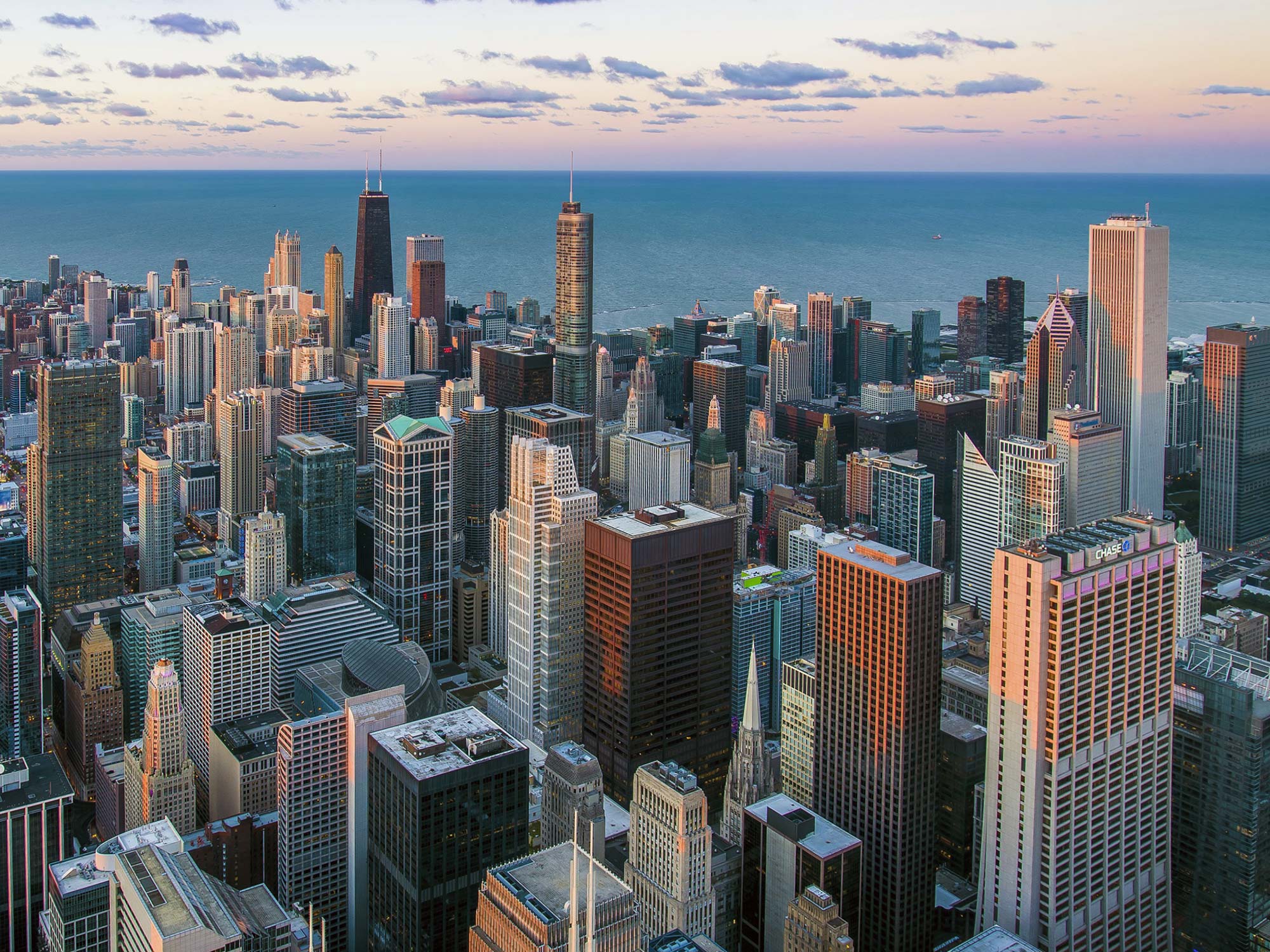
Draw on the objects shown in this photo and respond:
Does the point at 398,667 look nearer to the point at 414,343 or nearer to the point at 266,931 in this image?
the point at 266,931

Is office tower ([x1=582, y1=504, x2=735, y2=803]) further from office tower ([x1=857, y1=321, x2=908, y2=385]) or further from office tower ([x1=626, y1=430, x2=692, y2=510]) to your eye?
office tower ([x1=857, y1=321, x2=908, y2=385])

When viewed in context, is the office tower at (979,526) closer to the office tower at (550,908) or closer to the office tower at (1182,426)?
the office tower at (1182,426)

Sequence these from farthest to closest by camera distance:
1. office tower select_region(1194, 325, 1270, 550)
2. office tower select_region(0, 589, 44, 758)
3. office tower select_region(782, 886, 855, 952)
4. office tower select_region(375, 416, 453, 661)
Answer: office tower select_region(1194, 325, 1270, 550) → office tower select_region(375, 416, 453, 661) → office tower select_region(0, 589, 44, 758) → office tower select_region(782, 886, 855, 952)

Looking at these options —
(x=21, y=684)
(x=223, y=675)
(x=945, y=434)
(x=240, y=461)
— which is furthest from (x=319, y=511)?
(x=945, y=434)

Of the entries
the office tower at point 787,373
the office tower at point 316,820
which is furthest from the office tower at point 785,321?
the office tower at point 316,820

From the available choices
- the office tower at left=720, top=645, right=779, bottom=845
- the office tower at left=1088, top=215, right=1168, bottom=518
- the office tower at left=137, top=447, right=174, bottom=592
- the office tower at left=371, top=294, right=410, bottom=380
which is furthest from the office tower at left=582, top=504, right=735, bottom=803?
the office tower at left=371, top=294, right=410, bottom=380

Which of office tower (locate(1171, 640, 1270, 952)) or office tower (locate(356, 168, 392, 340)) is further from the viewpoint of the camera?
office tower (locate(356, 168, 392, 340))
